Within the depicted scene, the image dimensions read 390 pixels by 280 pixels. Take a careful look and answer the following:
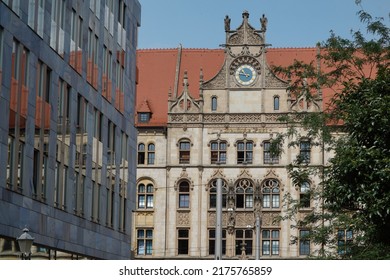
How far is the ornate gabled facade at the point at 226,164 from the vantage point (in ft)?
246

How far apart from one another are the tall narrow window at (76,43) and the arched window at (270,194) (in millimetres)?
41337

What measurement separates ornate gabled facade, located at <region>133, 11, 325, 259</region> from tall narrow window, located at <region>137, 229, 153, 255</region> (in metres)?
0.08

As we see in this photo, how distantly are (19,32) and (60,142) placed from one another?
608 cm

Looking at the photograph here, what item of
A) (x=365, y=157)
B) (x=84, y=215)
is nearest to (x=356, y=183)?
(x=365, y=157)

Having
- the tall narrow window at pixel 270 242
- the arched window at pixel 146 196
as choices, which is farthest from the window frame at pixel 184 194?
the tall narrow window at pixel 270 242

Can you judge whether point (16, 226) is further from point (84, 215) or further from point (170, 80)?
point (170, 80)

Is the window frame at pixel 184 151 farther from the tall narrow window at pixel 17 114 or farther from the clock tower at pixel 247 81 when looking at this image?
the tall narrow window at pixel 17 114

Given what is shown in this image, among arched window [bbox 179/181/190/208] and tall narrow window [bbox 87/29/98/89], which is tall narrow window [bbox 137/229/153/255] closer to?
arched window [bbox 179/181/190/208]

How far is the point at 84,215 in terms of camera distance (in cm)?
3628

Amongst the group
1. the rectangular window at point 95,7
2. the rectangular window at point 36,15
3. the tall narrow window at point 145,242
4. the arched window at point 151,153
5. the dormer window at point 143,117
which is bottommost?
the tall narrow window at point 145,242

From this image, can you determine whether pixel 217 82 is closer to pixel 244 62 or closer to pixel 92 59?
pixel 244 62

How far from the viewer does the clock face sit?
75438 millimetres

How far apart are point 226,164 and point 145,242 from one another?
9.04 m

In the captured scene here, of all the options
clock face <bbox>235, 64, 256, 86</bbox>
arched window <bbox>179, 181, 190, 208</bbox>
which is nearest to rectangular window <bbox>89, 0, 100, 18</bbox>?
clock face <bbox>235, 64, 256, 86</bbox>
